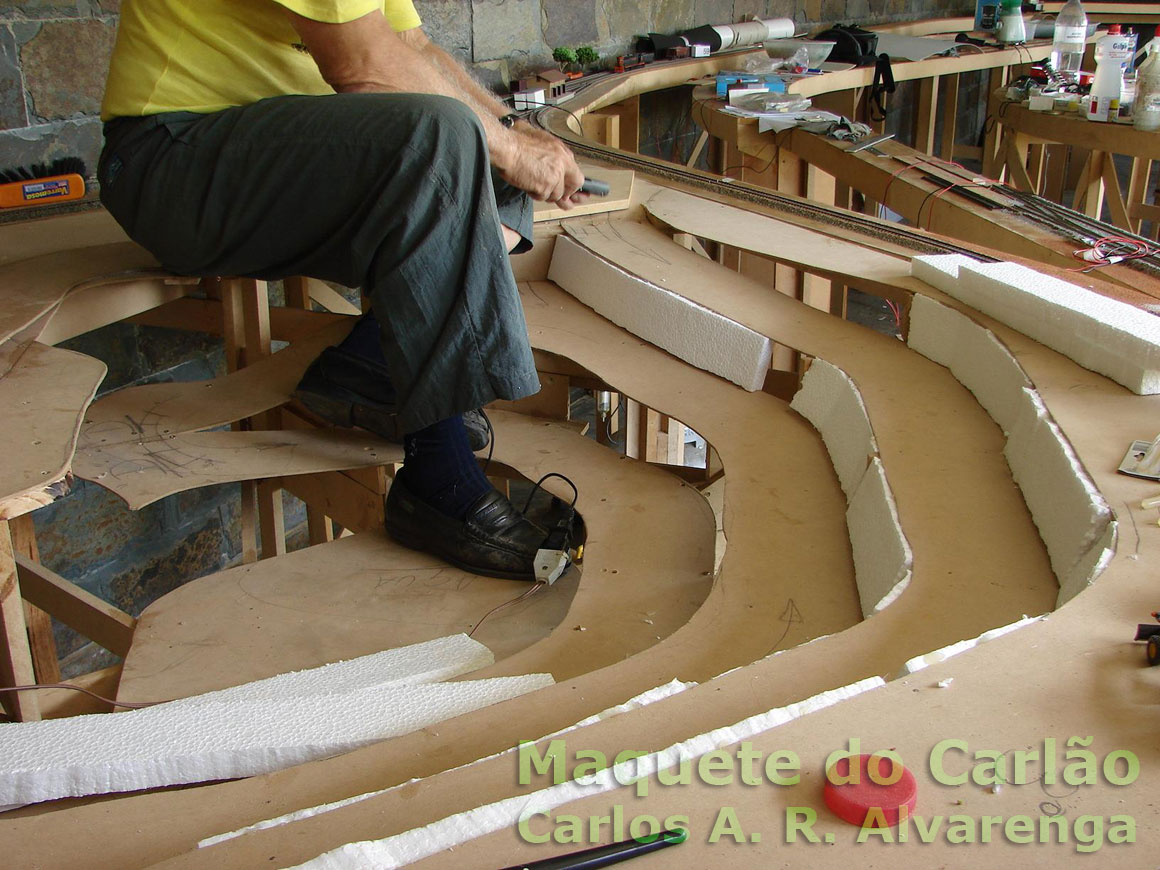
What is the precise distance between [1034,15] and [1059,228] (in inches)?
186

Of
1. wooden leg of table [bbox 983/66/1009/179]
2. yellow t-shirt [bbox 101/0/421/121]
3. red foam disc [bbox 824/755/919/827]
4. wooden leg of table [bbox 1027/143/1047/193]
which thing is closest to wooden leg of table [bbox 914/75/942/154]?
wooden leg of table [bbox 983/66/1009/179]

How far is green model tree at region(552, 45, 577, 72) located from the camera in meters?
4.32

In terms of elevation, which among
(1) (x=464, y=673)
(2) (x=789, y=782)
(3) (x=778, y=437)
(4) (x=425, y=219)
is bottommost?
(1) (x=464, y=673)

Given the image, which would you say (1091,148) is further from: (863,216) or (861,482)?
(861,482)

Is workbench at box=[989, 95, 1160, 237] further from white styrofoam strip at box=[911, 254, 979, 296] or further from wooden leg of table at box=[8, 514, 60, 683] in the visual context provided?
wooden leg of table at box=[8, 514, 60, 683]

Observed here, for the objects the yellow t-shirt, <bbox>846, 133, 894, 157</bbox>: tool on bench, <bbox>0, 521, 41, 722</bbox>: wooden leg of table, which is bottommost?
<bbox>0, 521, 41, 722</bbox>: wooden leg of table

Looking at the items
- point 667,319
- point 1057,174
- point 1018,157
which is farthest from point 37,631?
point 1057,174

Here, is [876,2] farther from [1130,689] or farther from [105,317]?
[1130,689]

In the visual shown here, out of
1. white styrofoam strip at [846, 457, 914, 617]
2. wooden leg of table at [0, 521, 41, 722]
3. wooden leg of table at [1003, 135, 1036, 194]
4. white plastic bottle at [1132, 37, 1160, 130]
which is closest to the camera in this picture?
white styrofoam strip at [846, 457, 914, 617]

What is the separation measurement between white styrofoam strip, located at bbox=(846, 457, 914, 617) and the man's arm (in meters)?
0.82

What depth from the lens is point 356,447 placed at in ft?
6.62

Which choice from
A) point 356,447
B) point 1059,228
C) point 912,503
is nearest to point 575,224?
point 356,447

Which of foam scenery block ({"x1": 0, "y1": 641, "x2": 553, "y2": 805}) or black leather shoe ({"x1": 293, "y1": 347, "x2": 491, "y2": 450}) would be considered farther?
black leather shoe ({"x1": 293, "y1": 347, "x2": 491, "y2": 450})

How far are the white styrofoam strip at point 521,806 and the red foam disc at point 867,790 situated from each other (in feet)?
0.25
